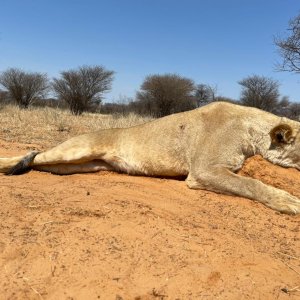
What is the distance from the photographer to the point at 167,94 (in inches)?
1388

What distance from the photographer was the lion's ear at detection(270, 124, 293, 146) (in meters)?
5.59

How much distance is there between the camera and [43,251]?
314 cm

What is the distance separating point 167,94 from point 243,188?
30.7 metres

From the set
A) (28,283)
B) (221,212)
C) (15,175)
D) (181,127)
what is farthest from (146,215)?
(15,175)

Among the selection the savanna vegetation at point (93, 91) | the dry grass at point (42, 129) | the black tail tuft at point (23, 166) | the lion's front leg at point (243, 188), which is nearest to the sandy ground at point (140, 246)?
the lion's front leg at point (243, 188)

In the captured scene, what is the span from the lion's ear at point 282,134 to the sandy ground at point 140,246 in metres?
1.26

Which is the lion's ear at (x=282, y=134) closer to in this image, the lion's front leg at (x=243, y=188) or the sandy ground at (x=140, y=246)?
the lion's front leg at (x=243, y=188)

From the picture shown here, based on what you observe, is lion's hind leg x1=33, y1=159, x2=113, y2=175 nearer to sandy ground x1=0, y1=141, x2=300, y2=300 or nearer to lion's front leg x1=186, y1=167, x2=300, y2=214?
sandy ground x1=0, y1=141, x2=300, y2=300

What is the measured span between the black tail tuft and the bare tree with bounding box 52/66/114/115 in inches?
1058

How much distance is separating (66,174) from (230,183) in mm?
2483

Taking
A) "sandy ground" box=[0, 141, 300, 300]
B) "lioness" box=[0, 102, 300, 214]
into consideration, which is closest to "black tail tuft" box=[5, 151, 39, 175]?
"lioness" box=[0, 102, 300, 214]

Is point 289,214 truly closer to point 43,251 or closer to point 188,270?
point 188,270

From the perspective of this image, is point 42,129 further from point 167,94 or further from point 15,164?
point 167,94

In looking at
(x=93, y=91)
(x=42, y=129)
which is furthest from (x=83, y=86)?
(x=42, y=129)
